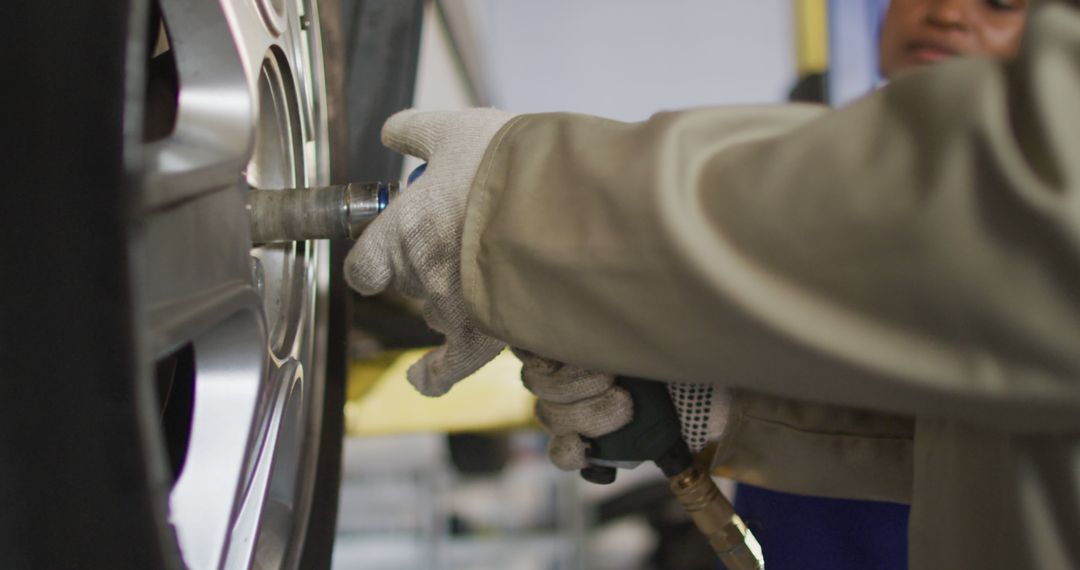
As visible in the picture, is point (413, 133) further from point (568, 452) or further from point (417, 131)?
point (568, 452)

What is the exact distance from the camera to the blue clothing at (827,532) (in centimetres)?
74

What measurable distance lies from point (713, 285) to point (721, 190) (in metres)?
0.05

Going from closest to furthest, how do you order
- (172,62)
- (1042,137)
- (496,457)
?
(1042,137), (172,62), (496,457)

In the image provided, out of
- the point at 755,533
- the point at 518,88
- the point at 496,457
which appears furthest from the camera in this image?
the point at 518,88

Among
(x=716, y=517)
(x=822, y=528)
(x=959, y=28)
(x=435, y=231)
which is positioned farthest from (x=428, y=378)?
(x=959, y=28)

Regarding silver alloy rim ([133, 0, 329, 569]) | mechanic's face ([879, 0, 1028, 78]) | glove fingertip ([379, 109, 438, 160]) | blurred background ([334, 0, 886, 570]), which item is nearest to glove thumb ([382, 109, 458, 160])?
glove fingertip ([379, 109, 438, 160])

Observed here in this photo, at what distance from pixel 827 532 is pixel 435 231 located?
0.49 meters

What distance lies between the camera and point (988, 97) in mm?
388

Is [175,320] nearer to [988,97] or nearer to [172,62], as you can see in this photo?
[172,62]

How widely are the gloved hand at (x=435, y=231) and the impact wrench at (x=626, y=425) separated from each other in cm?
3

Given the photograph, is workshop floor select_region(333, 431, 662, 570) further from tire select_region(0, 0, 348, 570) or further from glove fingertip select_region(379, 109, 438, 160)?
glove fingertip select_region(379, 109, 438, 160)

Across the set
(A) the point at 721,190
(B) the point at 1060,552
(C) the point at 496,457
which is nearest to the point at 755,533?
(B) the point at 1060,552

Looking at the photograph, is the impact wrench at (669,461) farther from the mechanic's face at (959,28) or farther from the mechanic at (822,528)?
the mechanic's face at (959,28)

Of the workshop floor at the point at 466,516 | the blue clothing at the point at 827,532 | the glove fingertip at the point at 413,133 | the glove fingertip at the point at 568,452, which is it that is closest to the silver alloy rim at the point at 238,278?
the glove fingertip at the point at 413,133
